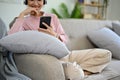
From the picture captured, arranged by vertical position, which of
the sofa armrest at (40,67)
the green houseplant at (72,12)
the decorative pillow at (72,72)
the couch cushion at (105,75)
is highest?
the green houseplant at (72,12)

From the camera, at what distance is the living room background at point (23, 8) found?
2.91m

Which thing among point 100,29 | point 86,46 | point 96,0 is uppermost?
point 96,0

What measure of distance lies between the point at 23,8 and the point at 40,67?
2.15 metres

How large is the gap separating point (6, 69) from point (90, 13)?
10.5 feet

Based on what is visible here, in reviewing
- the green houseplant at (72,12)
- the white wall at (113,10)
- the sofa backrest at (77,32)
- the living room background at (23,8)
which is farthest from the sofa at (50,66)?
the white wall at (113,10)

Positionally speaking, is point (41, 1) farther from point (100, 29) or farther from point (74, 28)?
point (100, 29)

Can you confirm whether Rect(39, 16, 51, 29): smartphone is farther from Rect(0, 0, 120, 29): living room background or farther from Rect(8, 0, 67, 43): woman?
Rect(0, 0, 120, 29): living room background

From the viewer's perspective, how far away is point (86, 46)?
85.0 inches

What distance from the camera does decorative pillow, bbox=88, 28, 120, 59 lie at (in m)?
2.06

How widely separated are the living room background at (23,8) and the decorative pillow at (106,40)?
4.37 feet

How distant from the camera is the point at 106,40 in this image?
6.89 feet

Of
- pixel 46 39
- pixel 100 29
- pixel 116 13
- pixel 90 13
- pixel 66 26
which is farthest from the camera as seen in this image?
pixel 116 13

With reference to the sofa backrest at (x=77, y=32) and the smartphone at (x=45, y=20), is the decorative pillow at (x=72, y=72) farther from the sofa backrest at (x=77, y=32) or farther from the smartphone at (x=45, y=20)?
the sofa backrest at (x=77, y=32)

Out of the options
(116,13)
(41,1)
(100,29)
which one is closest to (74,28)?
(100,29)
